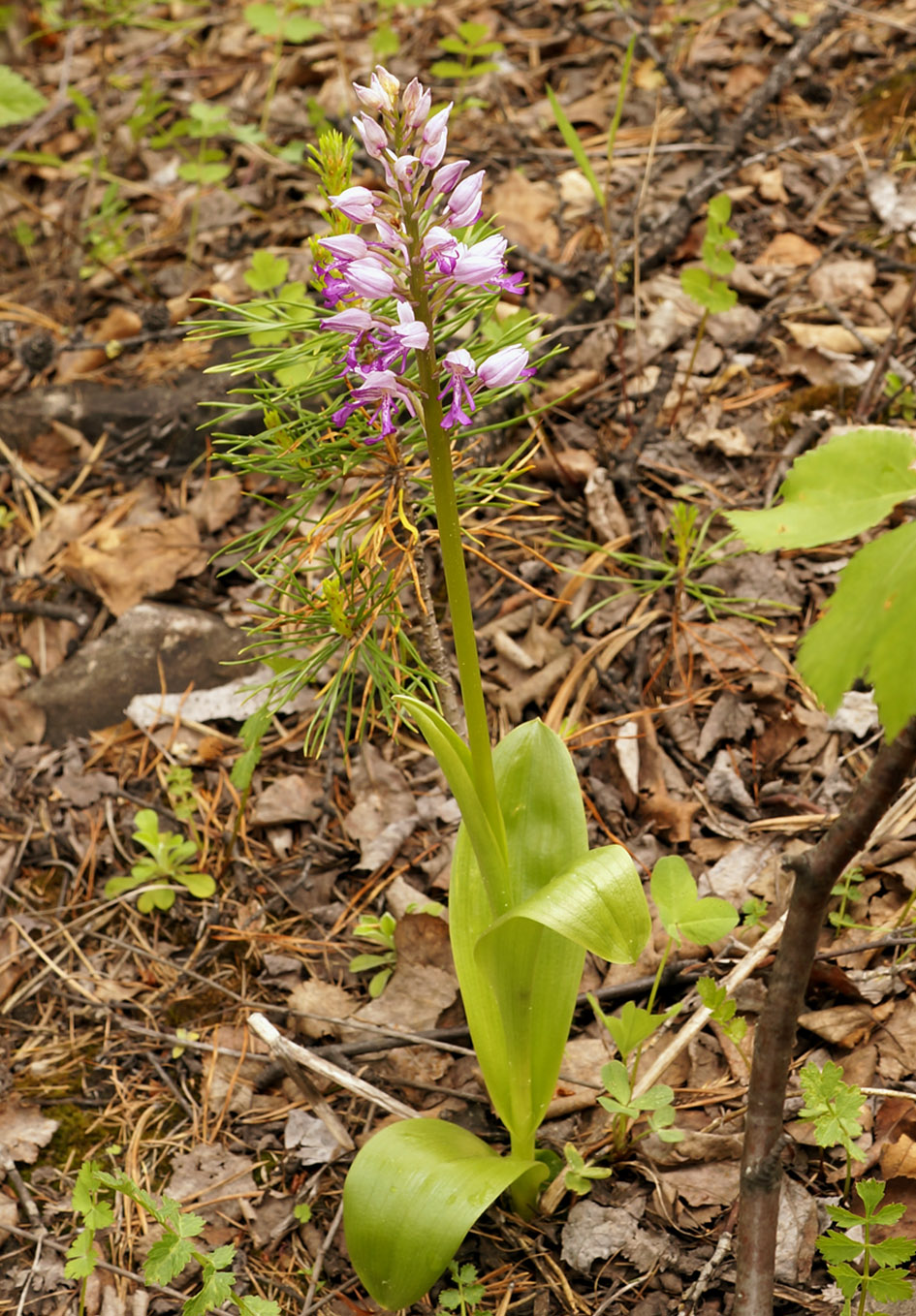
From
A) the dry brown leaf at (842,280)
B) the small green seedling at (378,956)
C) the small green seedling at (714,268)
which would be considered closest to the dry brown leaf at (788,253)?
the dry brown leaf at (842,280)

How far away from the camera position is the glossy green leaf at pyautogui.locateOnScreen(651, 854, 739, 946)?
1.73 m

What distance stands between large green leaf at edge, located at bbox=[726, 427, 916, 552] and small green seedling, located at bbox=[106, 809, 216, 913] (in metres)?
1.70

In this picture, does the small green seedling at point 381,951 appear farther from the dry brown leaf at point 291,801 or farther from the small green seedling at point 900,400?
the small green seedling at point 900,400

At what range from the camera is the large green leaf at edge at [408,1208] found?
5.00ft

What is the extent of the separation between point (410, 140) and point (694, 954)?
5.04ft

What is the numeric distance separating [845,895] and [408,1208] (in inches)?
39.4

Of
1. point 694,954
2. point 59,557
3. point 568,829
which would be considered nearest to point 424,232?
point 568,829

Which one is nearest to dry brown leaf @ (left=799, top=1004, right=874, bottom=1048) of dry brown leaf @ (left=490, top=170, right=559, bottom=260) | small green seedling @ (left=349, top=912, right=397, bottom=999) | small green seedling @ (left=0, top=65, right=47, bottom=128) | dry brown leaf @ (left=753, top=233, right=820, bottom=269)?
small green seedling @ (left=349, top=912, right=397, bottom=999)

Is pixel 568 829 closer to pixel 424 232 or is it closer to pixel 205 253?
pixel 424 232

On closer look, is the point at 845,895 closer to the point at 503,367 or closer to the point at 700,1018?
the point at 700,1018

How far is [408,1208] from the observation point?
1546 mm

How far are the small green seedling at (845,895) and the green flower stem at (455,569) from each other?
76 cm

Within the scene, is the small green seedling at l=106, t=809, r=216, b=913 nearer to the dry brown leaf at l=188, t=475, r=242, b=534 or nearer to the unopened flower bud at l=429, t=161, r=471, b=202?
the dry brown leaf at l=188, t=475, r=242, b=534

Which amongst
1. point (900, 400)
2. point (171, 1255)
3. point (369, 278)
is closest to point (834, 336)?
point (900, 400)
